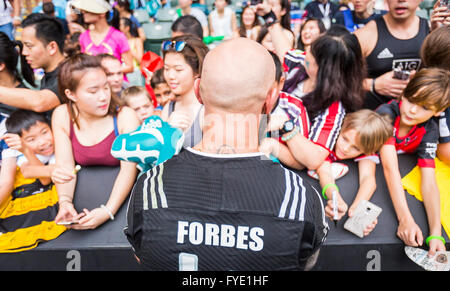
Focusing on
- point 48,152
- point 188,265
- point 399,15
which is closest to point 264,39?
point 399,15

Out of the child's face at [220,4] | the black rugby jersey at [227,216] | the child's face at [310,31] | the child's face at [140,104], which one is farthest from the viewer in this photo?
the child's face at [220,4]

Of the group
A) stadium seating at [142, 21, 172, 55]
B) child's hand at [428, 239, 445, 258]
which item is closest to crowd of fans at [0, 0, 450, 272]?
child's hand at [428, 239, 445, 258]

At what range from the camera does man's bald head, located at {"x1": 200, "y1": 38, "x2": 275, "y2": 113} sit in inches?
34.3

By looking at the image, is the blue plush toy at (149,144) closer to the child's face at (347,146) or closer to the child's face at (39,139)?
the child's face at (39,139)

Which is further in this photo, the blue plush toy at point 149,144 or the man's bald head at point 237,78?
the blue plush toy at point 149,144

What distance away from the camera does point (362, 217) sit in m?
1.62

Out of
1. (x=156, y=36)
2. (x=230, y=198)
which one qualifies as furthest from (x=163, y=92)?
(x=156, y=36)

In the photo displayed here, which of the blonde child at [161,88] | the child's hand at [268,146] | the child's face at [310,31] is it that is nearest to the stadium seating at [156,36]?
the child's face at [310,31]

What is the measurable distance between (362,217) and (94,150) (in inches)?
57.8

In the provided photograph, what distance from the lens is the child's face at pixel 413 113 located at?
1.65 m

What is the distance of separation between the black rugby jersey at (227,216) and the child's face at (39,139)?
1293mm

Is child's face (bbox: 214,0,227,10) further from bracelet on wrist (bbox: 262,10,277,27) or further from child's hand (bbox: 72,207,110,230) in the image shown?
child's hand (bbox: 72,207,110,230)

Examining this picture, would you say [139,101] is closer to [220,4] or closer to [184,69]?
[184,69]

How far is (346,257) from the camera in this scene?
1640mm
